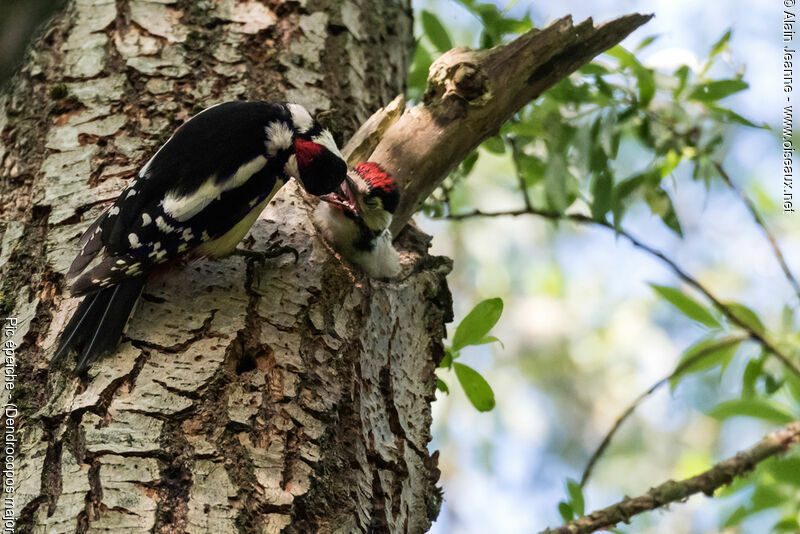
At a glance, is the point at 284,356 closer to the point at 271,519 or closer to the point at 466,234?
the point at 271,519

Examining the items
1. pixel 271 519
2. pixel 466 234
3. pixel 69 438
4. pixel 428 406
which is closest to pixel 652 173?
pixel 428 406

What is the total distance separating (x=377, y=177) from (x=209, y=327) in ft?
2.45

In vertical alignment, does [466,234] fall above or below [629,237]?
above

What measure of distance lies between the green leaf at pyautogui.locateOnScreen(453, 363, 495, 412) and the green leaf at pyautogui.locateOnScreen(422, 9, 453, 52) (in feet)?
4.32

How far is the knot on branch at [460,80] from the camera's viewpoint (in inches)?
93.0

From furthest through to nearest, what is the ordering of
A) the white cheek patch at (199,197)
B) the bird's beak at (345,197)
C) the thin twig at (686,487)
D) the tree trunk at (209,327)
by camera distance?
the bird's beak at (345,197) < the white cheek patch at (199,197) < the thin twig at (686,487) < the tree trunk at (209,327)

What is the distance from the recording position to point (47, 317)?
2039 mm

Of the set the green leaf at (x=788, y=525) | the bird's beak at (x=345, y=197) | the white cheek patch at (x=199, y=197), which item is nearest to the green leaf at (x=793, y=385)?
the green leaf at (x=788, y=525)

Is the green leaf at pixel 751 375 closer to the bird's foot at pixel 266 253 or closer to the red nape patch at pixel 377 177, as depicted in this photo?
the red nape patch at pixel 377 177

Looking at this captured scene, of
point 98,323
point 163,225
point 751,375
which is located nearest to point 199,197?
point 163,225

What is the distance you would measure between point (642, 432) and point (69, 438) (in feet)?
22.8

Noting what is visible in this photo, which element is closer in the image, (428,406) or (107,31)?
(428,406)

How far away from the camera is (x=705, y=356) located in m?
2.85

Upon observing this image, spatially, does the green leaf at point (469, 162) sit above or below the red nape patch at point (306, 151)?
above
